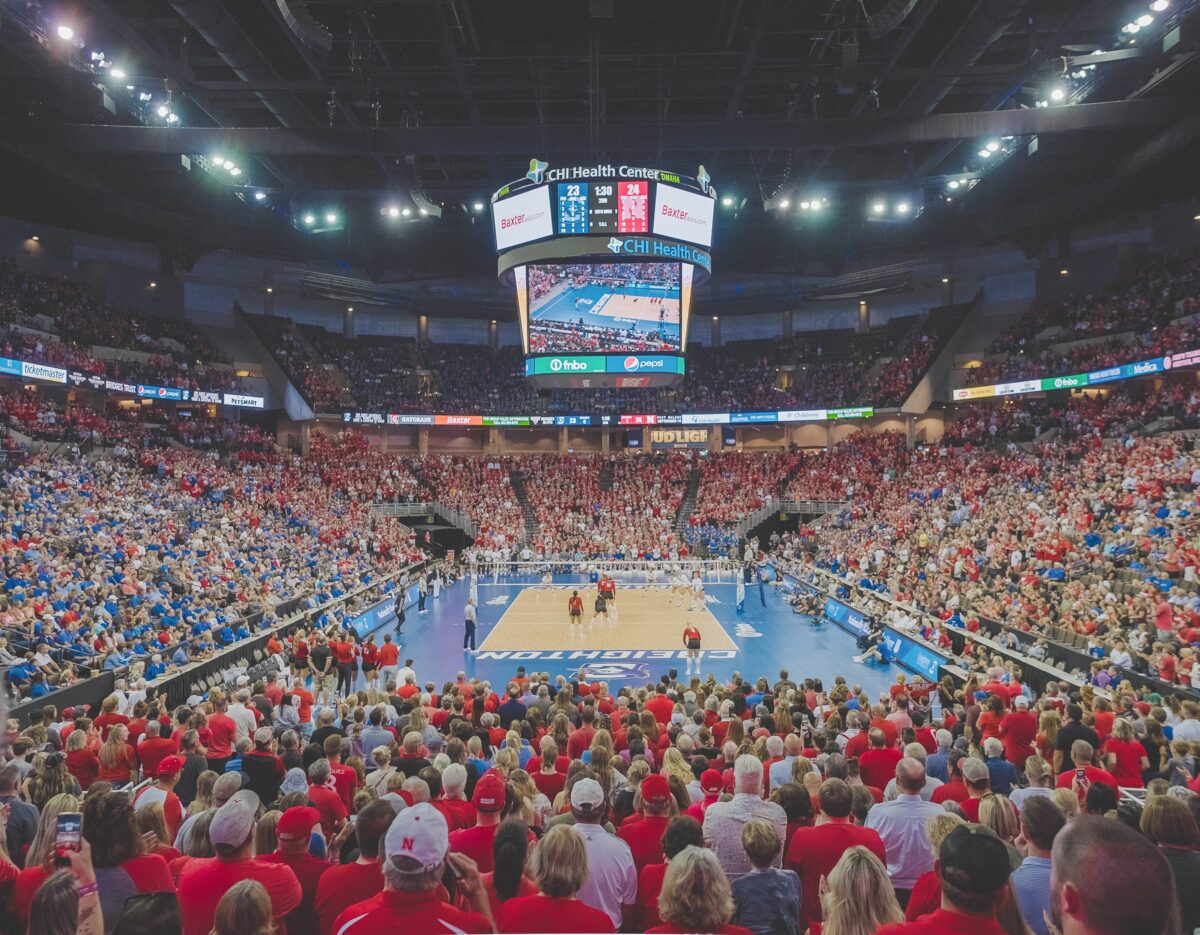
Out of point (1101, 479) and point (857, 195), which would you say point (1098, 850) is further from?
point (857, 195)

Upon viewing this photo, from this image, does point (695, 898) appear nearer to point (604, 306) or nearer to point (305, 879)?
point (305, 879)

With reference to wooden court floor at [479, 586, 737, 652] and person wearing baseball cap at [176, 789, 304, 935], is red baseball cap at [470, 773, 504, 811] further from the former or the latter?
wooden court floor at [479, 586, 737, 652]

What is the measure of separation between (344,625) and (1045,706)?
1725cm

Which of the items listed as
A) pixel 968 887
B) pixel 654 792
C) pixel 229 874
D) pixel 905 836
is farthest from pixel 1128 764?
pixel 229 874

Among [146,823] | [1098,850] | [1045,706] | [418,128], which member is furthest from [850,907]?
[418,128]

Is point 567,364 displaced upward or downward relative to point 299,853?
upward

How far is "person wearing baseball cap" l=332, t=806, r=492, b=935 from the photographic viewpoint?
2.93m

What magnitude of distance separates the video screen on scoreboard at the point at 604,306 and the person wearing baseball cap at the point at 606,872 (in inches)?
807

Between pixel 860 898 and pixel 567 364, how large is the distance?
72.6 feet

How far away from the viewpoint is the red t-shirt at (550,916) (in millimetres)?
3260

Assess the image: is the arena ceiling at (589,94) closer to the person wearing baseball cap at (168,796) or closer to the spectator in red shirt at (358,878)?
the person wearing baseball cap at (168,796)

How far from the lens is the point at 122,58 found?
70.0 feet

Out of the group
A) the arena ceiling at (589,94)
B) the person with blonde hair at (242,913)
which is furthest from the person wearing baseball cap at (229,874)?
the arena ceiling at (589,94)

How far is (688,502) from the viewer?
1807 inches
